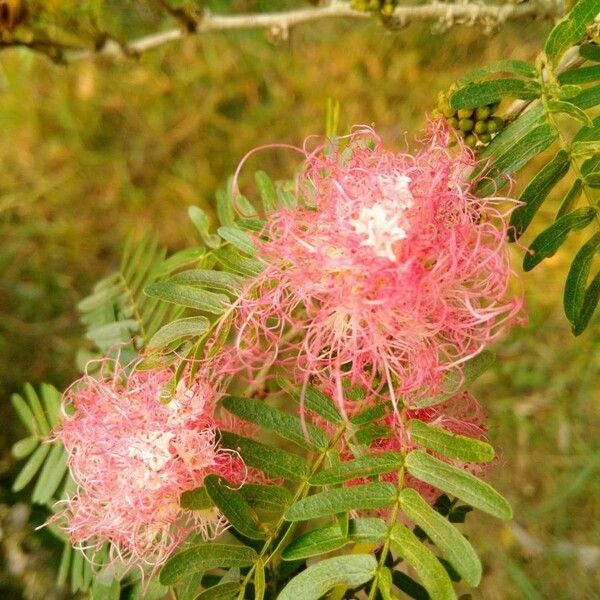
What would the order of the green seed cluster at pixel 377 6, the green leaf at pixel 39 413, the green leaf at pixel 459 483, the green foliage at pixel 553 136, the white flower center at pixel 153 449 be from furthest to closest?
1. the green leaf at pixel 39 413
2. the green seed cluster at pixel 377 6
3. the white flower center at pixel 153 449
4. the green foliage at pixel 553 136
5. the green leaf at pixel 459 483

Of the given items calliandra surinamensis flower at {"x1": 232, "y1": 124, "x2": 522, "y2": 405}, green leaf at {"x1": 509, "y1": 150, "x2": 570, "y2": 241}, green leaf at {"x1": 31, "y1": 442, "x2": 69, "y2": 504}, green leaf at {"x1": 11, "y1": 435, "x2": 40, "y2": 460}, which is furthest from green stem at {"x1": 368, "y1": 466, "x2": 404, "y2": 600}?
green leaf at {"x1": 11, "y1": 435, "x2": 40, "y2": 460}

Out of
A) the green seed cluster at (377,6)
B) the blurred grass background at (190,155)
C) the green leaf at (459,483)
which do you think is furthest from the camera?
the blurred grass background at (190,155)

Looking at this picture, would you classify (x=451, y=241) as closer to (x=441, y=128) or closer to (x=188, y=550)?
(x=441, y=128)

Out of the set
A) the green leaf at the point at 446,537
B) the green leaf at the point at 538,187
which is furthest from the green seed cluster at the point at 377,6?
the green leaf at the point at 446,537

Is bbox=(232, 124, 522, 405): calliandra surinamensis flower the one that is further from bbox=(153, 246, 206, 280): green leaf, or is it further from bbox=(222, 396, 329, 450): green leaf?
bbox=(153, 246, 206, 280): green leaf

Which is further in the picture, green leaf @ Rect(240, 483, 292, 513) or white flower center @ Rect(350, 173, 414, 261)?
green leaf @ Rect(240, 483, 292, 513)

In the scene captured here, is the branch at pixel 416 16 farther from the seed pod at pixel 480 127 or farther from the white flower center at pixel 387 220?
the white flower center at pixel 387 220

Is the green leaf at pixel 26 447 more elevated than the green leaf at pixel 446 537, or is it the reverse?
the green leaf at pixel 26 447
